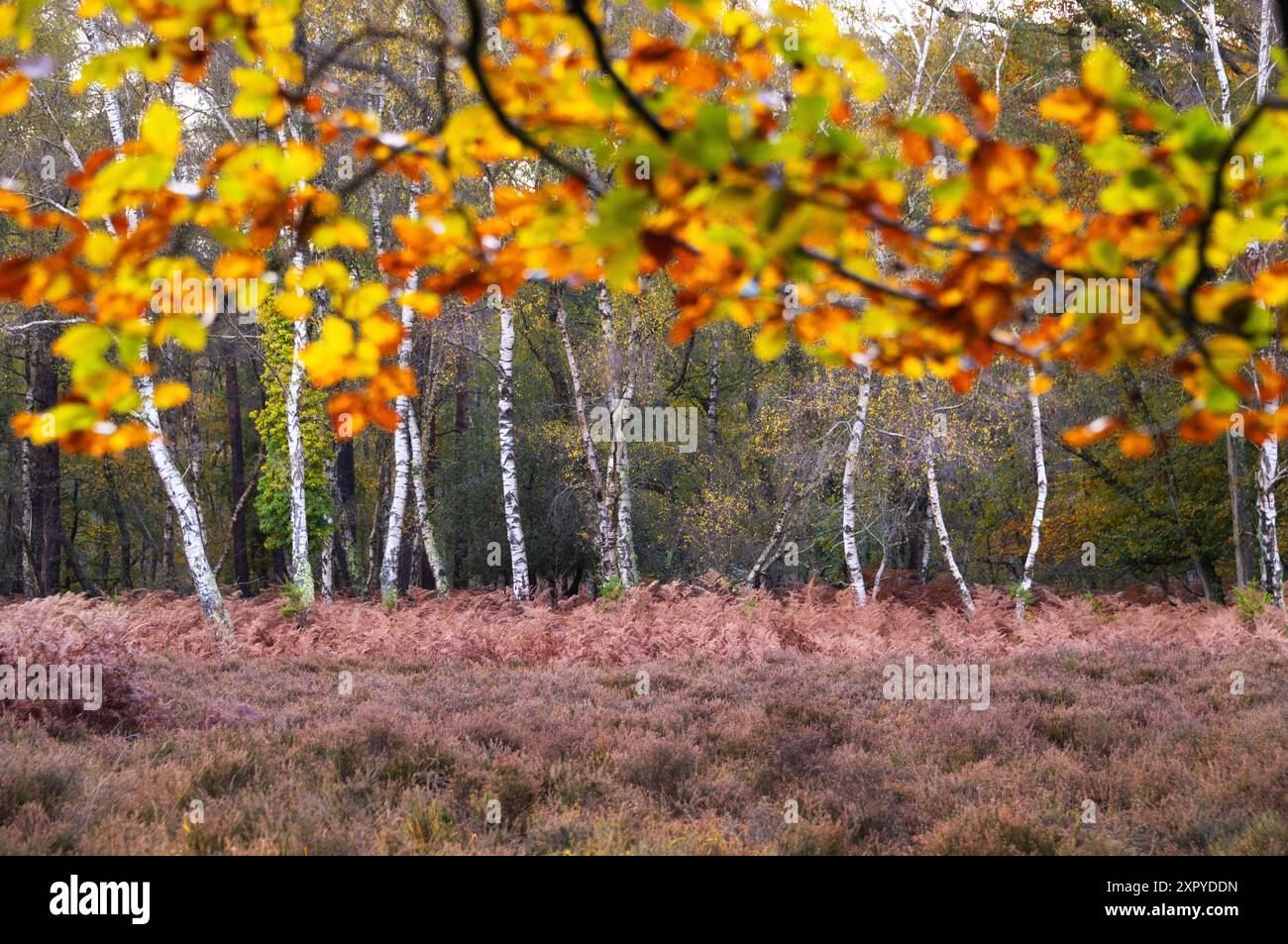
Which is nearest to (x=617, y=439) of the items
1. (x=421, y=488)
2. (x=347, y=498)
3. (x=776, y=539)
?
(x=776, y=539)

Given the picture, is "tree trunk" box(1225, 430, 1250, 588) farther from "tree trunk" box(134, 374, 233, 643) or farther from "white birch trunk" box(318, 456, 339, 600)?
"white birch trunk" box(318, 456, 339, 600)

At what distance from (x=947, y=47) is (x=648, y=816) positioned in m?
15.9

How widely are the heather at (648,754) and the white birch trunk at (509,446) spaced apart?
475 centimetres

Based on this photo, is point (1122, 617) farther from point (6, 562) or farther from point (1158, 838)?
point (6, 562)

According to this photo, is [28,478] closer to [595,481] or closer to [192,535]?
[192,535]

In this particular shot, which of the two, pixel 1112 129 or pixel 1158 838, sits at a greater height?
pixel 1112 129

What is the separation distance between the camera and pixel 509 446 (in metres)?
16.0

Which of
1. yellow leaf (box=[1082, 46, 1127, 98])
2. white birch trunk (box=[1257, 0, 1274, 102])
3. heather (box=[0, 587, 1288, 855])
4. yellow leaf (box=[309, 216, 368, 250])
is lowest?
heather (box=[0, 587, 1288, 855])

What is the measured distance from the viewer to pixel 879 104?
15992 millimetres

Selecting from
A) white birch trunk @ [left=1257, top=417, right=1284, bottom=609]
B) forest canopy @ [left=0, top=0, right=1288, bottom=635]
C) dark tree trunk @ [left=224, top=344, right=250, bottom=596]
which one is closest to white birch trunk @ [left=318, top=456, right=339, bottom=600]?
forest canopy @ [left=0, top=0, right=1288, bottom=635]

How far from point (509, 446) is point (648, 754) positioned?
10.2 m

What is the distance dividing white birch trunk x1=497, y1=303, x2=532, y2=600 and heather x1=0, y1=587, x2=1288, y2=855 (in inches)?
187

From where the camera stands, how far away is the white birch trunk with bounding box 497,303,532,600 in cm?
1558
